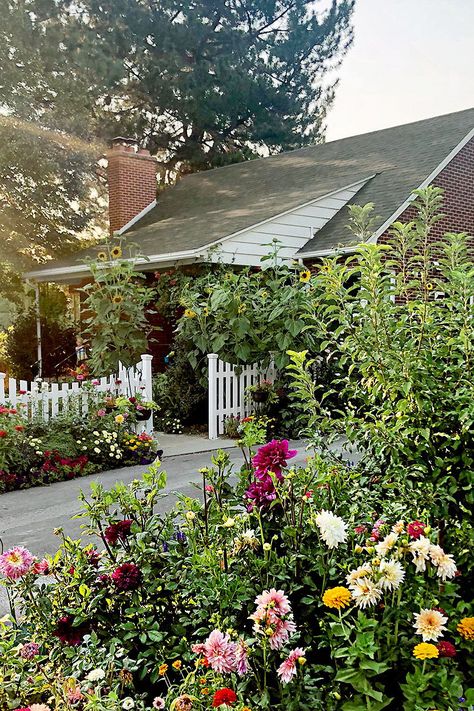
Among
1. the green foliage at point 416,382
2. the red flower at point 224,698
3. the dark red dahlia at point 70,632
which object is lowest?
the dark red dahlia at point 70,632

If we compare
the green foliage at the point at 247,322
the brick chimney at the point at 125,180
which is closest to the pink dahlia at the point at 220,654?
the green foliage at the point at 247,322

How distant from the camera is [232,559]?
2.39 metres

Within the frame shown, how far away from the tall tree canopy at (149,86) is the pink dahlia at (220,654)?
57.8ft

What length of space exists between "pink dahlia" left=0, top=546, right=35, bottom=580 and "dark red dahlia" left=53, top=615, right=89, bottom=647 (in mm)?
219

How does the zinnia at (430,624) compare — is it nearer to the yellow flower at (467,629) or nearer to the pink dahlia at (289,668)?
the yellow flower at (467,629)

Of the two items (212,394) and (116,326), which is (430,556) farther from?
(116,326)

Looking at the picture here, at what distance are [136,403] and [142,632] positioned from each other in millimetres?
5857

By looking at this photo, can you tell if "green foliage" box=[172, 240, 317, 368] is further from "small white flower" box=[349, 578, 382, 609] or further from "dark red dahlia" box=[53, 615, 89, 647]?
"small white flower" box=[349, 578, 382, 609]

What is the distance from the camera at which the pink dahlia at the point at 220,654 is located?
187 cm

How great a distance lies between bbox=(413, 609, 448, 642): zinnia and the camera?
1858 millimetres

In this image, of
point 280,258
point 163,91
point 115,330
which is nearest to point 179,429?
point 115,330

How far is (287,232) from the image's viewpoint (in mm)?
12688

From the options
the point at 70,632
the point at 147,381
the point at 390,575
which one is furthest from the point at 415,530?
the point at 147,381

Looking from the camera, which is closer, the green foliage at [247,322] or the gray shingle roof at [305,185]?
the green foliage at [247,322]
